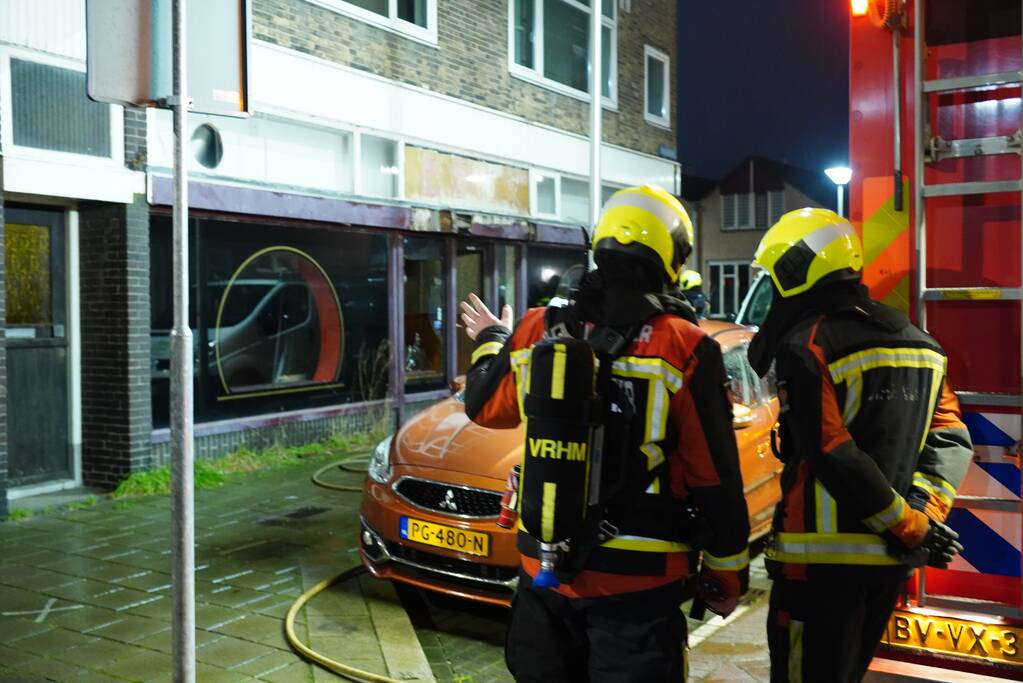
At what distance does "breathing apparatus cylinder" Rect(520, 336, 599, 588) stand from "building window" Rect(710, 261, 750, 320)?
4140cm

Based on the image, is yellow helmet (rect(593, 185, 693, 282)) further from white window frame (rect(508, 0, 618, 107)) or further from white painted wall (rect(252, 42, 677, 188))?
white window frame (rect(508, 0, 618, 107))

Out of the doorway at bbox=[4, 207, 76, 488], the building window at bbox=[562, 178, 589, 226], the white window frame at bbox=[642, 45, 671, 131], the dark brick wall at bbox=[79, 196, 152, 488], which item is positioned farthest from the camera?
the white window frame at bbox=[642, 45, 671, 131]

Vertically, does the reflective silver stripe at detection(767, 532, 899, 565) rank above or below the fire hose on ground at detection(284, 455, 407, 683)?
above

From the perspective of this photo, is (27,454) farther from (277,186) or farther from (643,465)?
(643,465)

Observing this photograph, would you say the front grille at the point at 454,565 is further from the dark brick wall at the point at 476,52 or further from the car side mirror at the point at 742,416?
the dark brick wall at the point at 476,52

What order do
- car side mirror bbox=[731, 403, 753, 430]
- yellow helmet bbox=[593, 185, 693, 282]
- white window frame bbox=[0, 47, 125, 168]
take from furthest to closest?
white window frame bbox=[0, 47, 125, 168] < car side mirror bbox=[731, 403, 753, 430] < yellow helmet bbox=[593, 185, 693, 282]

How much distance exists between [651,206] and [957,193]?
109 cm

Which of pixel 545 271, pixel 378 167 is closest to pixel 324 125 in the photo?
pixel 378 167

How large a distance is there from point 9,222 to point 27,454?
2.06 meters

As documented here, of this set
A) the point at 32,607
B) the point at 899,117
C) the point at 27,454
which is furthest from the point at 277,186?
the point at 899,117

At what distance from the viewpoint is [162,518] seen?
317 inches

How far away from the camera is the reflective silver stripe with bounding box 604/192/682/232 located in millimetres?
2918

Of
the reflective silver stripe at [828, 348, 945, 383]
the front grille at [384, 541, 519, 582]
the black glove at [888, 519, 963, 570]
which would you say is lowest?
the front grille at [384, 541, 519, 582]

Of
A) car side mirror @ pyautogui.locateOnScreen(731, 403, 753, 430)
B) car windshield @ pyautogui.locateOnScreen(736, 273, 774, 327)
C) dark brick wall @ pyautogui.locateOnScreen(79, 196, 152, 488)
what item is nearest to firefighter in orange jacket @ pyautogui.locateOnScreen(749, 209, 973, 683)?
car side mirror @ pyautogui.locateOnScreen(731, 403, 753, 430)
